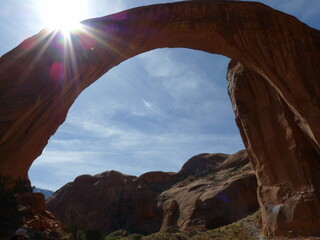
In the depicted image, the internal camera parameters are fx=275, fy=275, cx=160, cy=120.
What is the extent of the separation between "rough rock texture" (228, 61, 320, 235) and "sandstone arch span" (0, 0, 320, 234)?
6 cm

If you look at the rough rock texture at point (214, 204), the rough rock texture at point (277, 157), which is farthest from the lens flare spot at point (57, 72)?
the rough rock texture at point (214, 204)

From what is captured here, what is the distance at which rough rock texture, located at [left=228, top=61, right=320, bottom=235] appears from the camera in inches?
553

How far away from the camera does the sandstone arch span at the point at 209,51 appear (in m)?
10.3

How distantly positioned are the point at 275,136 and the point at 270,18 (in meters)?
6.76

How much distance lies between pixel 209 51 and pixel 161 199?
113 ft

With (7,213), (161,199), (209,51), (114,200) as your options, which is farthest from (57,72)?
(114,200)

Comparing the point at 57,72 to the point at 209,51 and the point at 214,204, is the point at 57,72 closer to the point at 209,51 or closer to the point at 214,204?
the point at 209,51

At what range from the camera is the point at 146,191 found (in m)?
48.0

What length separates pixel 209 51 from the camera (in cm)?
1562

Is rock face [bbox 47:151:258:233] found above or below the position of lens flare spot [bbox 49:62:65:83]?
below

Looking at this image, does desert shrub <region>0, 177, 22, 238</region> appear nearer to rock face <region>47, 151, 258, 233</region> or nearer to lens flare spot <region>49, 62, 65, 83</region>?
lens flare spot <region>49, 62, 65, 83</region>

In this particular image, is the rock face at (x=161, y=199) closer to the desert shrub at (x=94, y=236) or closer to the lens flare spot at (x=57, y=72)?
the desert shrub at (x=94, y=236)

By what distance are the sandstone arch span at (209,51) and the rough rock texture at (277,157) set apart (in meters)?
0.06

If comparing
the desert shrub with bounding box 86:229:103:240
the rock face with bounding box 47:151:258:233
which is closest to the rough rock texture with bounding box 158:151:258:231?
the rock face with bounding box 47:151:258:233
